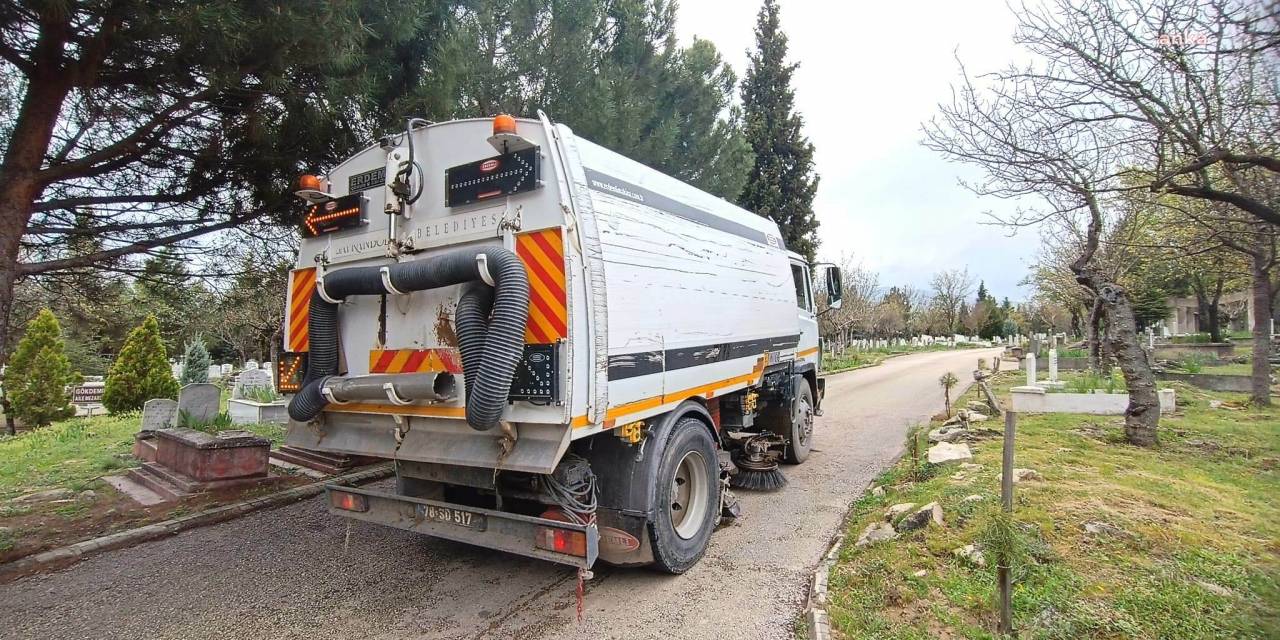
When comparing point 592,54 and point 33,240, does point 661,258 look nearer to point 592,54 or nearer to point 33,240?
point 592,54

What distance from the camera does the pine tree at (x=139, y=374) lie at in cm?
1357

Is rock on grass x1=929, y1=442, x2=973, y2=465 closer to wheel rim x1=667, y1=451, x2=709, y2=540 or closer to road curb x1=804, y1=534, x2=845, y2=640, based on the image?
road curb x1=804, y1=534, x2=845, y2=640

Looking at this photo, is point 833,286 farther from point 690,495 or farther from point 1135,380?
point 690,495

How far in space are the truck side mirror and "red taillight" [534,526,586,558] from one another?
6.47 metres

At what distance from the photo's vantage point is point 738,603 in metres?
3.79

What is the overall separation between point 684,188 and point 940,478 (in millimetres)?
4025

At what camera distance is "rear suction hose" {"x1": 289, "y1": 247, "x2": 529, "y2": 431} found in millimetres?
3135

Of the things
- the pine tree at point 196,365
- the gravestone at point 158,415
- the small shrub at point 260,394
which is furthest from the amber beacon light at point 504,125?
the pine tree at point 196,365

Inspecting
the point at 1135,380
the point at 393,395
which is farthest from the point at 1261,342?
the point at 393,395

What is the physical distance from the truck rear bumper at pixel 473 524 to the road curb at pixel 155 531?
3.93 feet

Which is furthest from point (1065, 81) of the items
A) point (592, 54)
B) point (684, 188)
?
point (592, 54)

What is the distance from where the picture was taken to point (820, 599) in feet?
11.9

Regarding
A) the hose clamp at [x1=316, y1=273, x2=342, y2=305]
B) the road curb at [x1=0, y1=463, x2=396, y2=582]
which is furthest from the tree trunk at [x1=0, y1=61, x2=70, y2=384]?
the hose clamp at [x1=316, y1=273, x2=342, y2=305]

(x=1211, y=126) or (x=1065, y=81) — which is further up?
(x=1065, y=81)
